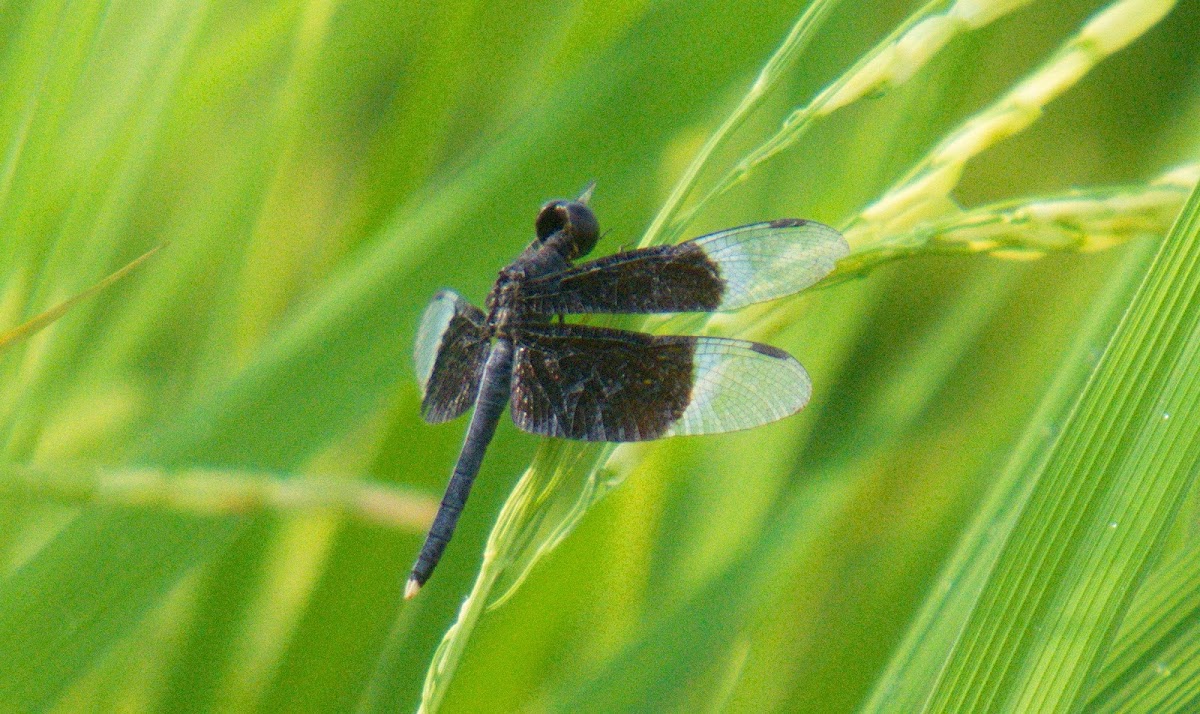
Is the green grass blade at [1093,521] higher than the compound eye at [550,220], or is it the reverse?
the compound eye at [550,220]

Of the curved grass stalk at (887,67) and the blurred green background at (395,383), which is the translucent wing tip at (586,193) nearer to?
the blurred green background at (395,383)

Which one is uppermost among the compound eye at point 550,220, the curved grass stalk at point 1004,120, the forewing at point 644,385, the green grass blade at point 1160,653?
the compound eye at point 550,220

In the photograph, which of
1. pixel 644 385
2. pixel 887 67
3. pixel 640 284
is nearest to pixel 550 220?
pixel 640 284

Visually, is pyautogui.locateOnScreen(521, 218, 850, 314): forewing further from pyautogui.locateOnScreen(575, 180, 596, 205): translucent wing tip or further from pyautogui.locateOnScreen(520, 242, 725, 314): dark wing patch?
pyautogui.locateOnScreen(575, 180, 596, 205): translucent wing tip

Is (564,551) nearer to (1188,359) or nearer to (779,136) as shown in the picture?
(779,136)

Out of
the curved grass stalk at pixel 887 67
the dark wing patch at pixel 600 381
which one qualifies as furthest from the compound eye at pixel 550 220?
the curved grass stalk at pixel 887 67

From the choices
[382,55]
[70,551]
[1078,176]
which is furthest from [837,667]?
[1078,176]

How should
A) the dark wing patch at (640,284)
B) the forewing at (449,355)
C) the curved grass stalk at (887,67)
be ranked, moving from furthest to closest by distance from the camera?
the forewing at (449,355) → the dark wing patch at (640,284) → the curved grass stalk at (887,67)

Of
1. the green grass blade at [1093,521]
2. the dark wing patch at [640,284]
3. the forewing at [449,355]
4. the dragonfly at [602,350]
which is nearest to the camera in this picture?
the green grass blade at [1093,521]

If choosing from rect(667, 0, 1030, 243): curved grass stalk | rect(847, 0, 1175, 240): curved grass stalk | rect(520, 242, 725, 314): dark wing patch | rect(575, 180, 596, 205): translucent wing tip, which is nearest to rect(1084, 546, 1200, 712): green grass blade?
rect(847, 0, 1175, 240): curved grass stalk
